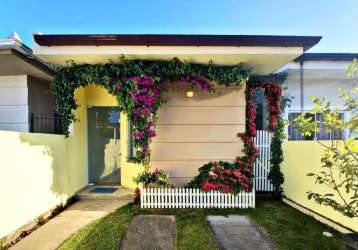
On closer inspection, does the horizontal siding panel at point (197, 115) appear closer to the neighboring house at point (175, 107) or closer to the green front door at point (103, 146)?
the neighboring house at point (175, 107)

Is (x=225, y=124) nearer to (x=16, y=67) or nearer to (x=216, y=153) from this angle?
(x=216, y=153)

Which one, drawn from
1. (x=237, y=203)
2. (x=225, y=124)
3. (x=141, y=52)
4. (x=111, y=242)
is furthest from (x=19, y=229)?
(x=225, y=124)

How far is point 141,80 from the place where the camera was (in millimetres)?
5895

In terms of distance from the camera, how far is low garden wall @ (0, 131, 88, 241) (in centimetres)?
408

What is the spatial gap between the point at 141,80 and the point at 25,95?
3634mm

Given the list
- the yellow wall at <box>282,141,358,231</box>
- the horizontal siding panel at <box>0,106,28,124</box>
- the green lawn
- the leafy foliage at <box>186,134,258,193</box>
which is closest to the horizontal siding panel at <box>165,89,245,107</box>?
the leafy foliage at <box>186,134,258,193</box>

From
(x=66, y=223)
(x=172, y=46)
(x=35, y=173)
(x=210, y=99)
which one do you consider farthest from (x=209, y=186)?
(x=35, y=173)

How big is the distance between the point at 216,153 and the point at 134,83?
289 centimetres

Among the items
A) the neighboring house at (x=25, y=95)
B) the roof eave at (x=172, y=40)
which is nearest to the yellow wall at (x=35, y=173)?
the neighboring house at (x=25, y=95)

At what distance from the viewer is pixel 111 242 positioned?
418 cm

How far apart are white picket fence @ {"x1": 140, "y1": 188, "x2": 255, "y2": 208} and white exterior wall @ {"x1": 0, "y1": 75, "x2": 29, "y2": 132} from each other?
4109 millimetres

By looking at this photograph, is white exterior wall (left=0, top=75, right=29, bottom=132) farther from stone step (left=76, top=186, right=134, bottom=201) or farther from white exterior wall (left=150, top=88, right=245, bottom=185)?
white exterior wall (left=150, top=88, right=245, bottom=185)

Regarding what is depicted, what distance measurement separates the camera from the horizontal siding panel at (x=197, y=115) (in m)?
6.82

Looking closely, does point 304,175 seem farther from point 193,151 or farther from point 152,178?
point 152,178
